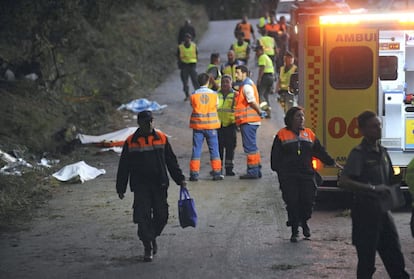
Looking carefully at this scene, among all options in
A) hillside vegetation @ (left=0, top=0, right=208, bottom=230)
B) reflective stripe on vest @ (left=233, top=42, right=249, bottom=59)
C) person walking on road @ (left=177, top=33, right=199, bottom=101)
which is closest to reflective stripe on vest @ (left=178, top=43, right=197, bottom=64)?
person walking on road @ (left=177, top=33, right=199, bottom=101)

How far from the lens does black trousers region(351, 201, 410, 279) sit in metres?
8.05

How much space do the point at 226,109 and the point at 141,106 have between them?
8.78 metres

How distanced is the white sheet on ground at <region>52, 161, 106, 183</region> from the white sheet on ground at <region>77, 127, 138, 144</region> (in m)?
2.86

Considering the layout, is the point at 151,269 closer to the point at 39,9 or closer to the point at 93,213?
the point at 93,213

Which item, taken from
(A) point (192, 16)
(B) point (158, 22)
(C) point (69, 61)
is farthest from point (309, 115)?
(A) point (192, 16)

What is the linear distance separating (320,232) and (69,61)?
1611 centimetres

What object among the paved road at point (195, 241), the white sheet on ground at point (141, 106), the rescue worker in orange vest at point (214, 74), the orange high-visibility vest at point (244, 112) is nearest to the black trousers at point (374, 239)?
the paved road at point (195, 241)

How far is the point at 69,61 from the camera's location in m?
26.6

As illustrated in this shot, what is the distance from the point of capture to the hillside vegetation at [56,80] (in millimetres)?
18516

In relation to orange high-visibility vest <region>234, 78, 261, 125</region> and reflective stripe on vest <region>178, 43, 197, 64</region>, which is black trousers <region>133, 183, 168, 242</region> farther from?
reflective stripe on vest <region>178, 43, 197, 64</region>

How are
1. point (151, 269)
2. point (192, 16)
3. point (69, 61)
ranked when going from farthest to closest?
point (192, 16) → point (69, 61) → point (151, 269)

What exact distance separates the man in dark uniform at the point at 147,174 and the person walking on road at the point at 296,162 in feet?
4.41

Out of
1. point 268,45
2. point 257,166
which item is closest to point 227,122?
point 257,166

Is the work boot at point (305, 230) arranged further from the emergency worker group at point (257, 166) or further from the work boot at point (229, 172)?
the work boot at point (229, 172)
